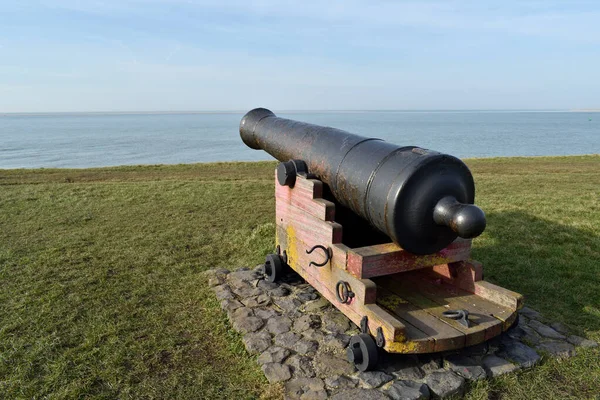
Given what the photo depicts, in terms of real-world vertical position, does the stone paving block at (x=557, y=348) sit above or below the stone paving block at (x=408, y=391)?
below

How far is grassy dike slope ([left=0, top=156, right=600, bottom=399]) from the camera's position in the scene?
9.95 ft

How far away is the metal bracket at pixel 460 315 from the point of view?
2.97m

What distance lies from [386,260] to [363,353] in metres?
0.65

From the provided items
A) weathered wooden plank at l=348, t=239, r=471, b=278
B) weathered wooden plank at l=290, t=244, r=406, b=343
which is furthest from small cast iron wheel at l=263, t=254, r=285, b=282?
weathered wooden plank at l=348, t=239, r=471, b=278

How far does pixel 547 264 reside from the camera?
17.1 feet

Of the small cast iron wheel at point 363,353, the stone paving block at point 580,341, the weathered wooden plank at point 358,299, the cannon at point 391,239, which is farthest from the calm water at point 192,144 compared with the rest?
the stone paving block at point 580,341

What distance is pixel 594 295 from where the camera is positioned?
14.4ft

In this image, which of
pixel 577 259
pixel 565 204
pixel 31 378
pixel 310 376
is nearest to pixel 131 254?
pixel 31 378

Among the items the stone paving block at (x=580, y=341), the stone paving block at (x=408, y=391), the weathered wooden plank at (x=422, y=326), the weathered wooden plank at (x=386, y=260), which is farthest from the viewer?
the stone paving block at (x=580, y=341)

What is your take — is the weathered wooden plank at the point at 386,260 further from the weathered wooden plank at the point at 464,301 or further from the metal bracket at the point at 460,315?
the metal bracket at the point at 460,315

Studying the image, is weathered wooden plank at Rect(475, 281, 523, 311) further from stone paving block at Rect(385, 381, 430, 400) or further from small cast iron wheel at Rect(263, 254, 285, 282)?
small cast iron wheel at Rect(263, 254, 285, 282)

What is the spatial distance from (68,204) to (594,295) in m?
8.55

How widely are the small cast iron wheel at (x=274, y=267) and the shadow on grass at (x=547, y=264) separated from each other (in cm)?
228

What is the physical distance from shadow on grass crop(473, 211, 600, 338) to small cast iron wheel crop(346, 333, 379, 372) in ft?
6.41
